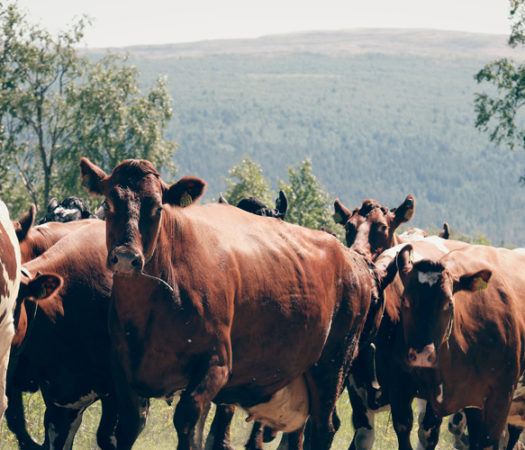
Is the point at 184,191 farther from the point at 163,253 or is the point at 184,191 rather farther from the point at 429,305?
the point at 429,305

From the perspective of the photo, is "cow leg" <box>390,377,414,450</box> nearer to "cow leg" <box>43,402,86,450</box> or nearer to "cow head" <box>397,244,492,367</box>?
"cow head" <box>397,244,492,367</box>

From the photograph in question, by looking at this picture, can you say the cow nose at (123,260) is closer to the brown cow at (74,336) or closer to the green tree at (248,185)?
the brown cow at (74,336)

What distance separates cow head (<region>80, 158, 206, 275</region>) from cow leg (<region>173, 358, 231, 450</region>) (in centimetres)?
105

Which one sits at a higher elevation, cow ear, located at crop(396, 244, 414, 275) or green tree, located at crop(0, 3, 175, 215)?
cow ear, located at crop(396, 244, 414, 275)

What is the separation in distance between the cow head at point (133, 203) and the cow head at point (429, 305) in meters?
2.60

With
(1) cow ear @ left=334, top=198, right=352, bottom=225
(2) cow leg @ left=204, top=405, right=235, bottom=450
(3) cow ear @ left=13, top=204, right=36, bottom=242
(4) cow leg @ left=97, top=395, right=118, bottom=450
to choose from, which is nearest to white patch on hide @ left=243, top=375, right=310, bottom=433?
(2) cow leg @ left=204, top=405, right=235, bottom=450

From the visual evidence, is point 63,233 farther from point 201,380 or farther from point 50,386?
point 201,380

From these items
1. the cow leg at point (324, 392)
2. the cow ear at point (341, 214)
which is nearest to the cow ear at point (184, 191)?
the cow leg at point (324, 392)

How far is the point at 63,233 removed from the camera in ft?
32.1

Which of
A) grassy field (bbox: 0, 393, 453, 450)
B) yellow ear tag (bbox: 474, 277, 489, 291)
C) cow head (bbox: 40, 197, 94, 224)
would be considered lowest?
grassy field (bbox: 0, 393, 453, 450)

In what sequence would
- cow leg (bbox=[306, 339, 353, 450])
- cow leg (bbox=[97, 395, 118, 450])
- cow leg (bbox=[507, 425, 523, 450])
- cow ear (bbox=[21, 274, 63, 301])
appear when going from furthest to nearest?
cow leg (bbox=[507, 425, 523, 450])
cow leg (bbox=[306, 339, 353, 450])
cow leg (bbox=[97, 395, 118, 450])
cow ear (bbox=[21, 274, 63, 301])

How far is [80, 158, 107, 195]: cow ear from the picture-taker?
720cm

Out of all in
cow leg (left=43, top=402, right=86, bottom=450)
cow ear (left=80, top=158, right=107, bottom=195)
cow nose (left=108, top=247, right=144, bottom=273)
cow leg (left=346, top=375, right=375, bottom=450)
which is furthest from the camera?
cow leg (left=346, top=375, right=375, bottom=450)

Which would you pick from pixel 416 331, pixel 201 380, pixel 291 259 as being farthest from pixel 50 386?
pixel 416 331
